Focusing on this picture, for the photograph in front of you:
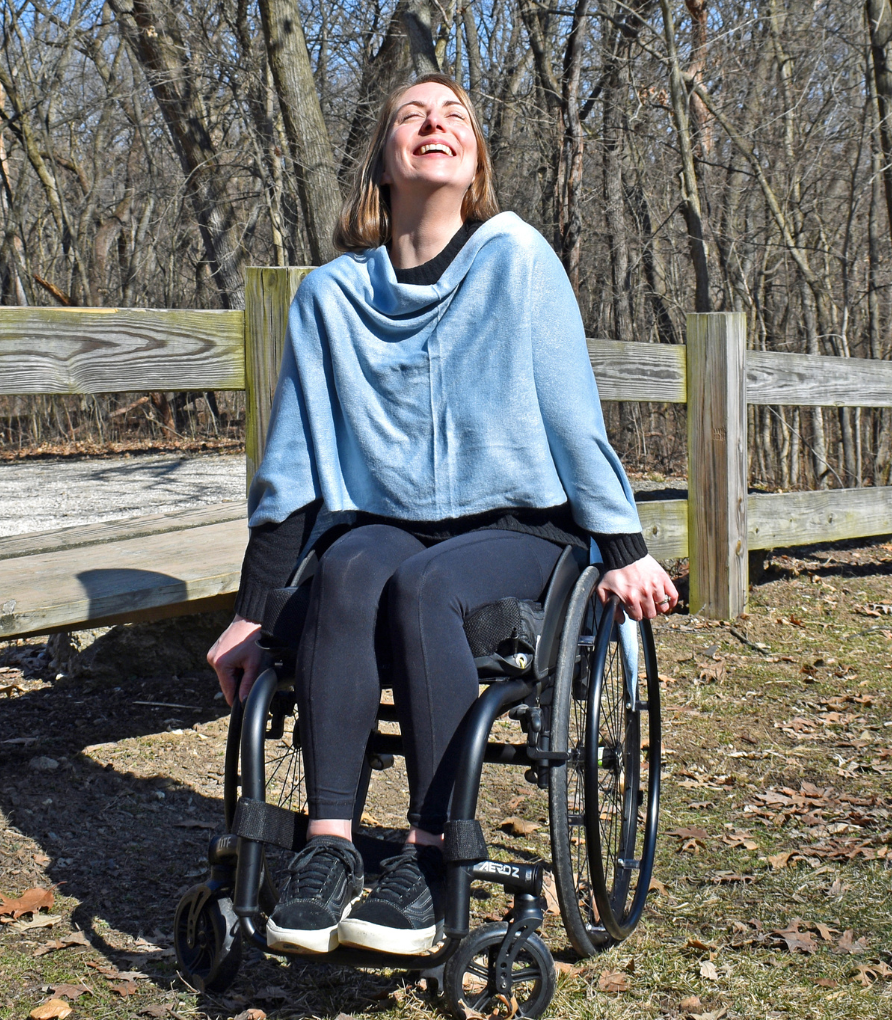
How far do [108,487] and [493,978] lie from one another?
25.3ft

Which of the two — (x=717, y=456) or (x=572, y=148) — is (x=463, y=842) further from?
(x=572, y=148)

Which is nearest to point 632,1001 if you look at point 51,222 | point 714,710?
point 714,710

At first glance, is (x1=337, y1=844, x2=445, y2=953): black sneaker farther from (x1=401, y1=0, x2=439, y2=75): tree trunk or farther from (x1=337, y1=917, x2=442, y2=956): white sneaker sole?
(x1=401, y1=0, x2=439, y2=75): tree trunk

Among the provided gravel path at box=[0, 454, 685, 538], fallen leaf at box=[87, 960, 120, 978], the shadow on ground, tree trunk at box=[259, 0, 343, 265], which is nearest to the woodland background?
tree trunk at box=[259, 0, 343, 265]

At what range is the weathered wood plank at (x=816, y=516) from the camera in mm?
5297

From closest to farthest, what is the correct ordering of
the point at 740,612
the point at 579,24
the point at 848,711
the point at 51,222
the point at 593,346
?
the point at 848,711 → the point at 593,346 → the point at 740,612 → the point at 579,24 → the point at 51,222

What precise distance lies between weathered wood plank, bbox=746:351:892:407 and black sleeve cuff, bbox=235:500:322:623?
11.5ft

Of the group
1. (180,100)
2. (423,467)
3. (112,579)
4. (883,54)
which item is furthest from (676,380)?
(180,100)

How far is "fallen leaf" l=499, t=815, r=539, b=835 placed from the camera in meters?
2.93

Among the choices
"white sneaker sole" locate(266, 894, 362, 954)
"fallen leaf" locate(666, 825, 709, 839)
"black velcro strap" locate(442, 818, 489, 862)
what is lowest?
"fallen leaf" locate(666, 825, 709, 839)

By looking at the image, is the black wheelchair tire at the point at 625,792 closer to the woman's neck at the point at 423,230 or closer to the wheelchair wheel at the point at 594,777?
the wheelchair wheel at the point at 594,777

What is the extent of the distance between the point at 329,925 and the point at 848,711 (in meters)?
2.89

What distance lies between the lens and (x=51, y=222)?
16688 millimetres

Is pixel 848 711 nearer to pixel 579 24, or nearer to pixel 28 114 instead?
pixel 579 24
